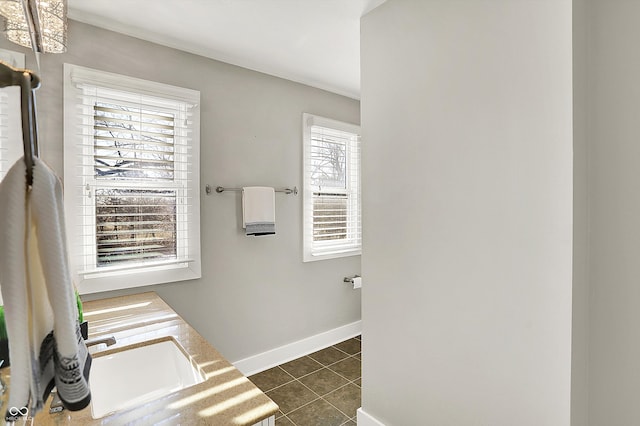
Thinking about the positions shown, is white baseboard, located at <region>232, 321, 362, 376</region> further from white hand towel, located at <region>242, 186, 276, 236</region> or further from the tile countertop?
the tile countertop

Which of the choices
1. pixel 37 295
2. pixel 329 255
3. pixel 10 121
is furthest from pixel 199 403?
pixel 329 255

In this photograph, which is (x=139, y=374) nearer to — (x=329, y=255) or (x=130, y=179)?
(x=130, y=179)

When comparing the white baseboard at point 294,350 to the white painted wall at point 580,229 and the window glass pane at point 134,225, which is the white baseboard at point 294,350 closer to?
the window glass pane at point 134,225

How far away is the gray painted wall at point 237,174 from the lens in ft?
6.86

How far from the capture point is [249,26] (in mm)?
2154

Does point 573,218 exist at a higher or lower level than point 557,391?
higher

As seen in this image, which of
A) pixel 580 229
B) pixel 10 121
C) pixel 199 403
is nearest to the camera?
pixel 10 121

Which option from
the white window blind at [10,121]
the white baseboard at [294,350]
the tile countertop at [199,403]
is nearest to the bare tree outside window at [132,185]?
the tile countertop at [199,403]

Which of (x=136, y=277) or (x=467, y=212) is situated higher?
(x=467, y=212)

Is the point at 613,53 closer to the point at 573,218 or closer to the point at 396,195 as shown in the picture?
the point at 573,218

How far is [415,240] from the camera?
5.79 feet

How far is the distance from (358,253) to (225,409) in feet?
8.75

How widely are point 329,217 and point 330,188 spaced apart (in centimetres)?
29

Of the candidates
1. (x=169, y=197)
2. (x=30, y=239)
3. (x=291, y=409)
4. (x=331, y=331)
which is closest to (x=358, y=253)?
(x=331, y=331)
